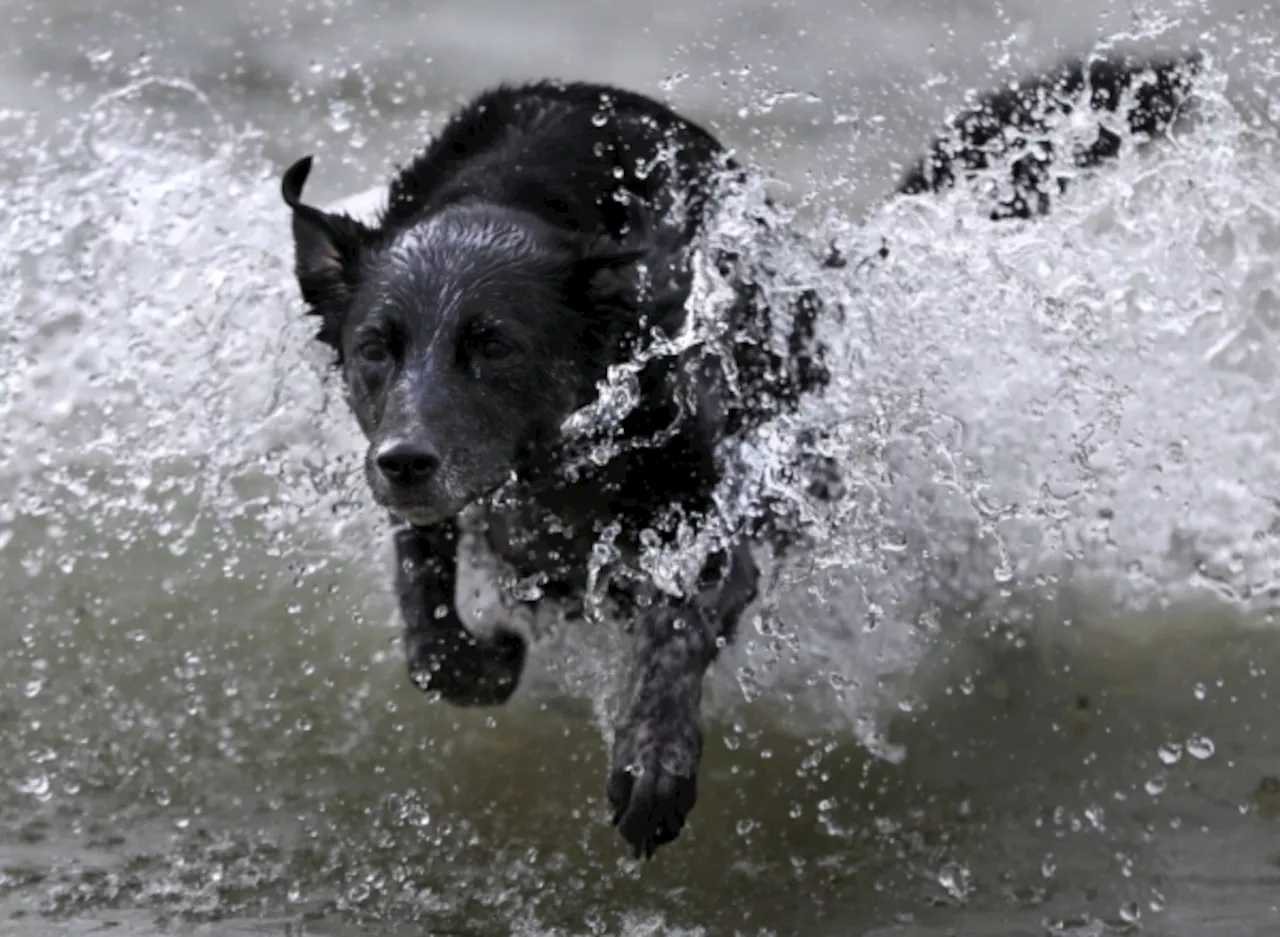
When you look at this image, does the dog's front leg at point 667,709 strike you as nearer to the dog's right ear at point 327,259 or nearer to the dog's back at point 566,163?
the dog's back at point 566,163

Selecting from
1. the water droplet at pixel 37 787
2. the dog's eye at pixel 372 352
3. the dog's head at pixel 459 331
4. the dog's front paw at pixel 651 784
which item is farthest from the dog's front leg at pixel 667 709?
the water droplet at pixel 37 787

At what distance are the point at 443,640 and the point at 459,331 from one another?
0.78 m

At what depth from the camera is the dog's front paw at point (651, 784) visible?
292cm

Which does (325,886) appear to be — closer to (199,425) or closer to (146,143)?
(199,425)

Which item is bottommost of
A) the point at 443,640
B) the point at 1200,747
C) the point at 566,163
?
the point at 1200,747

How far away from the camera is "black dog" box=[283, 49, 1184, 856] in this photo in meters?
3.15

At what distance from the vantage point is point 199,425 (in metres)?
5.02

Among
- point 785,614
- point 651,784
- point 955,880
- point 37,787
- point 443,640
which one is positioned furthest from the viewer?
point 785,614

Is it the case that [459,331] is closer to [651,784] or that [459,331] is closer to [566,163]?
[566,163]

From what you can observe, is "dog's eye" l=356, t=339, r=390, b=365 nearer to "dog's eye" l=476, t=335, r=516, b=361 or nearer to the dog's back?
"dog's eye" l=476, t=335, r=516, b=361

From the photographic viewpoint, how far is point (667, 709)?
3115 millimetres

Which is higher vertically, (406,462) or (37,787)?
(406,462)

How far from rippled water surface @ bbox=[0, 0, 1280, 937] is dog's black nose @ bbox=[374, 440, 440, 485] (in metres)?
0.84

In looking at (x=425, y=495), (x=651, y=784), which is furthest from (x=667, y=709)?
(x=425, y=495)
